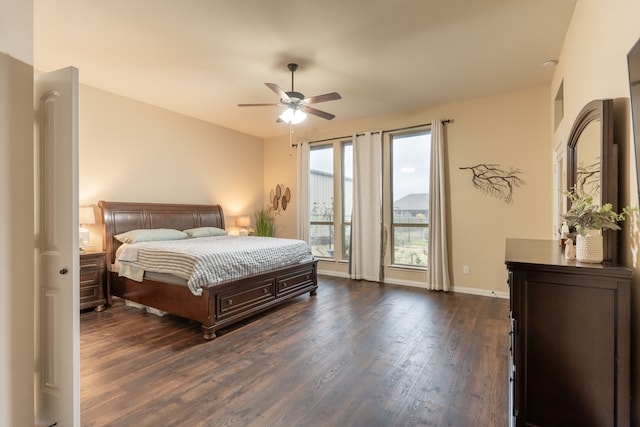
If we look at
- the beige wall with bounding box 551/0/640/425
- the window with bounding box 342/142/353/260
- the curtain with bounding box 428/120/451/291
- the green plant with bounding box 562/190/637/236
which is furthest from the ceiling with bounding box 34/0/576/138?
the green plant with bounding box 562/190/637/236

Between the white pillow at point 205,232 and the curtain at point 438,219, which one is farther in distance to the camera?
the white pillow at point 205,232

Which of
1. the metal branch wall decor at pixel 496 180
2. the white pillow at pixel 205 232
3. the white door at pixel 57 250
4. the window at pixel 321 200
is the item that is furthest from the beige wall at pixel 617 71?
the white pillow at pixel 205 232

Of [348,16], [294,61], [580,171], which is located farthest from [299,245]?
[580,171]

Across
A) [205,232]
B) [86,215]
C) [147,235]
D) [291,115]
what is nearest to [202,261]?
[147,235]

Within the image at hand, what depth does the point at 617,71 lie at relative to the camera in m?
1.60

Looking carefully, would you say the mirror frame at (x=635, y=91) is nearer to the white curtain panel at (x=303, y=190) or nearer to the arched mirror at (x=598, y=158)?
the arched mirror at (x=598, y=158)

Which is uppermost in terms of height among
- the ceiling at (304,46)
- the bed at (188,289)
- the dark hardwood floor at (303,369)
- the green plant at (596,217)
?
the ceiling at (304,46)

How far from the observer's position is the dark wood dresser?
1.36m

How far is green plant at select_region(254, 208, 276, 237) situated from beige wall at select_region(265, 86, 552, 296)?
2.87 metres

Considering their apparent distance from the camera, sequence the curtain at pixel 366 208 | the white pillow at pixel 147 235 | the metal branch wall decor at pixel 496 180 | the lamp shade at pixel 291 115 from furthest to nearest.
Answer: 1. the curtain at pixel 366 208
2. the metal branch wall decor at pixel 496 180
3. the white pillow at pixel 147 235
4. the lamp shade at pixel 291 115

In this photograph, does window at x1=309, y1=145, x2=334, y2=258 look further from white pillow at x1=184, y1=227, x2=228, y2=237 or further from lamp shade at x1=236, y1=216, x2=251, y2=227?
white pillow at x1=184, y1=227, x2=228, y2=237

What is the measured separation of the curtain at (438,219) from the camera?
473cm

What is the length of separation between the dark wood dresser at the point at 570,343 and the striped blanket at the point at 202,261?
2563mm

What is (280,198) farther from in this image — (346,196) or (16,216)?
(16,216)
